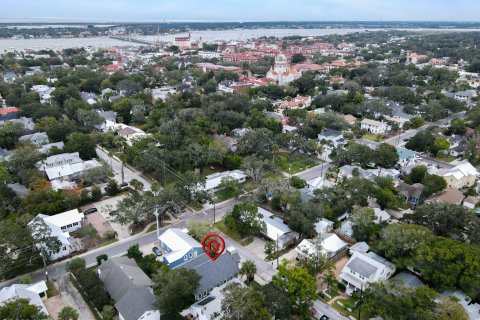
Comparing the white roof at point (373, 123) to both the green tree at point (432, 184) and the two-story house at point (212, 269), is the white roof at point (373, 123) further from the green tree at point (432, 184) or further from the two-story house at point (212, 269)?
the two-story house at point (212, 269)

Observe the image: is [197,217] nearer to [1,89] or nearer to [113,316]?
[113,316]

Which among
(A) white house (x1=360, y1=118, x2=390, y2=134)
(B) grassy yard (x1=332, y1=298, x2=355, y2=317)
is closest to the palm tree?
(B) grassy yard (x1=332, y1=298, x2=355, y2=317)

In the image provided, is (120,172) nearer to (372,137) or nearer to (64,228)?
(64,228)

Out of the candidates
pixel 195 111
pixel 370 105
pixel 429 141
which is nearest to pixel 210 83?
pixel 195 111

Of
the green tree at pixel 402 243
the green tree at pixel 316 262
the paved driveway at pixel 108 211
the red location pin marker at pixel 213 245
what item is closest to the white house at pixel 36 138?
the paved driveway at pixel 108 211

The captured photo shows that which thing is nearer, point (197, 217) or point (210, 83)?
point (197, 217)
